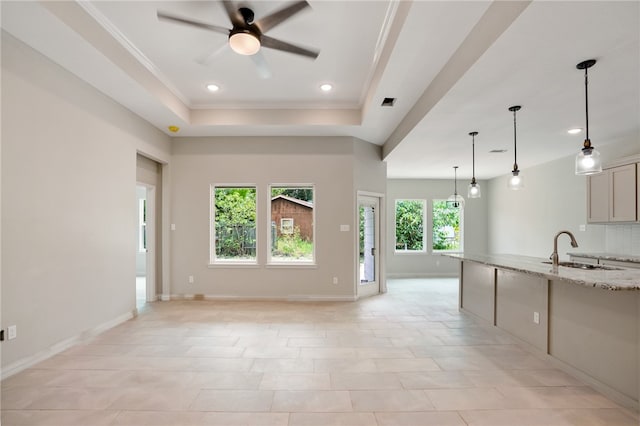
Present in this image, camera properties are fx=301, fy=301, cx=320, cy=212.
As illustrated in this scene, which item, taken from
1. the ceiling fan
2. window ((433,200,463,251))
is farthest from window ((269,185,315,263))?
window ((433,200,463,251))

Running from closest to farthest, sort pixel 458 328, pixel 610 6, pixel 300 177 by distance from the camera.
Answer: pixel 610 6
pixel 458 328
pixel 300 177

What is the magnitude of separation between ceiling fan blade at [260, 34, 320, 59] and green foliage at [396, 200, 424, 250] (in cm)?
604

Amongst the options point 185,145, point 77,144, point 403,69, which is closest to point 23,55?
point 77,144

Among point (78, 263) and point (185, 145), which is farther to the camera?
point (185, 145)

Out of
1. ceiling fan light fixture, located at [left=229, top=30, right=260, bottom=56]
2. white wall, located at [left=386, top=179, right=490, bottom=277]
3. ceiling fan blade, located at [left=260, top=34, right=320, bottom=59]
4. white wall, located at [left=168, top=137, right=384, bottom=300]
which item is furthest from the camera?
white wall, located at [left=386, top=179, right=490, bottom=277]

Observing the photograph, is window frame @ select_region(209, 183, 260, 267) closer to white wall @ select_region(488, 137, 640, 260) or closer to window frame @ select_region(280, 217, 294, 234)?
window frame @ select_region(280, 217, 294, 234)

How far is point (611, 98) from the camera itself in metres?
3.15

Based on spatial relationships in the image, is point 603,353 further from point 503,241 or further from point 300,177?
point 503,241

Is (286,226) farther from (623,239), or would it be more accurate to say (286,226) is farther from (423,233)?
(623,239)

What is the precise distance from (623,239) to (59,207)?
7827mm

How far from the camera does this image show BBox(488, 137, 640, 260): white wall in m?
5.27

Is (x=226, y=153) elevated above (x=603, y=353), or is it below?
above

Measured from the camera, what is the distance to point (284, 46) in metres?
2.65

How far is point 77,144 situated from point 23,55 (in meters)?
0.92
